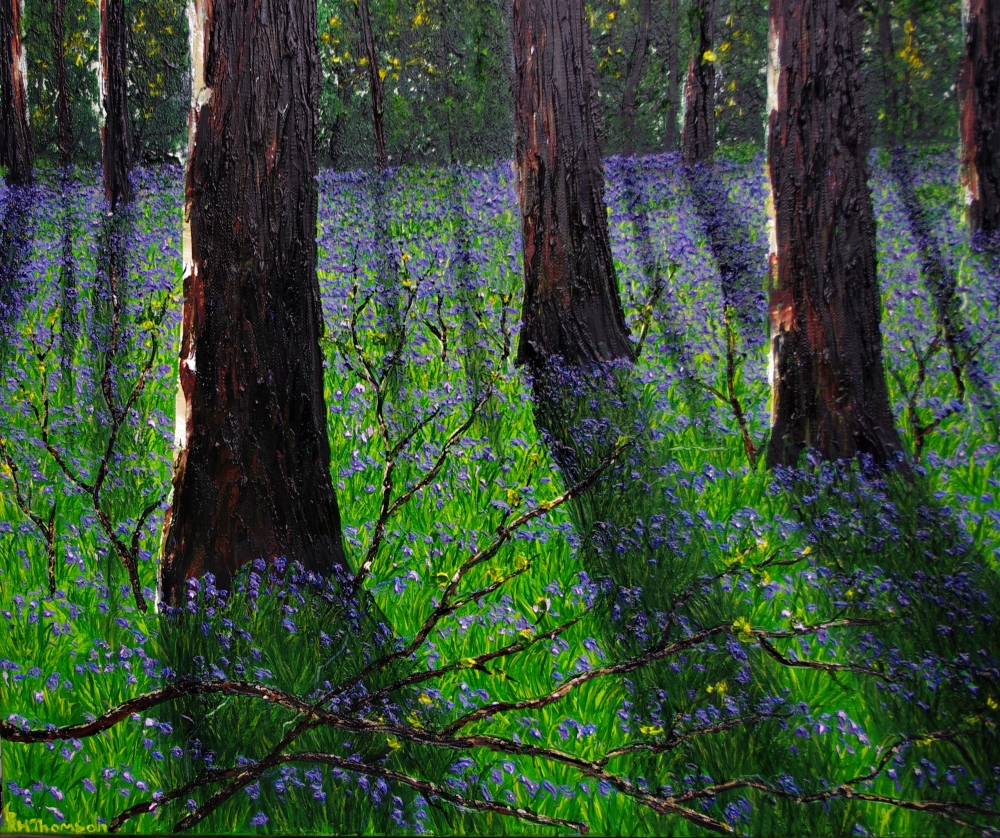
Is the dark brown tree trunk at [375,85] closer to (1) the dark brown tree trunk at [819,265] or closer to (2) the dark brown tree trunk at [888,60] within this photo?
(1) the dark brown tree trunk at [819,265]

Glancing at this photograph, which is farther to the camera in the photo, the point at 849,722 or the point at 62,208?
the point at 62,208

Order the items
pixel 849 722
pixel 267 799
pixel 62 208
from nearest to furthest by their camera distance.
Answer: pixel 849 722, pixel 267 799, pixel 62 208

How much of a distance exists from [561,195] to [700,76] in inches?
18.7

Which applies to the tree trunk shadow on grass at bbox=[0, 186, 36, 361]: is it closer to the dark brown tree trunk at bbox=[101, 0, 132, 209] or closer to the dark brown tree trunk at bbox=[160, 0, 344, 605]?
the dark brown tree trunk at bbox=[101, 0, 132, 209]

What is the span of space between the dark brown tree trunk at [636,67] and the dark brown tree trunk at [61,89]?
164cm

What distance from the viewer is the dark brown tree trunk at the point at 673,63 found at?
83.6 inches

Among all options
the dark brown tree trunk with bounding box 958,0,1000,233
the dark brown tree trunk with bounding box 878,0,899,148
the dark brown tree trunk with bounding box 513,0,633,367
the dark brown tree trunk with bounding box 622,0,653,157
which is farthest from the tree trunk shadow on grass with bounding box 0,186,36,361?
the dark brown tree trunk with bounding box 958,0,1000,233

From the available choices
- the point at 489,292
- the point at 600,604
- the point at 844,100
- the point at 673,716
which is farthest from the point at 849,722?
the point at 844,100

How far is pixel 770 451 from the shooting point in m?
2.13

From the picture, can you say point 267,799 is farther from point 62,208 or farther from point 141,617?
point 62,208

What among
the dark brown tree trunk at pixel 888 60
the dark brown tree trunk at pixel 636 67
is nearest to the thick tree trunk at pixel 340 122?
the dark brown tree trunk at pixel 636 67

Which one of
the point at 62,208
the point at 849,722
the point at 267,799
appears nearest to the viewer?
the point at 849,722

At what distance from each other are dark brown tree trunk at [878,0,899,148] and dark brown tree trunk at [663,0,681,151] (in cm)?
51

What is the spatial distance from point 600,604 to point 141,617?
4.26 ft
